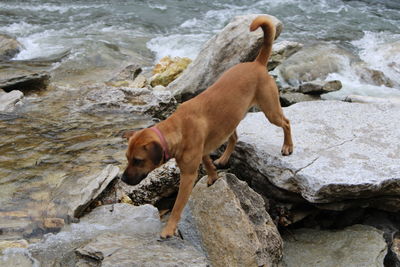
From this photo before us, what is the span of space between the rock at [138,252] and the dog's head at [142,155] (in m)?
0.58

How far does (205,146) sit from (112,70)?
696 cm

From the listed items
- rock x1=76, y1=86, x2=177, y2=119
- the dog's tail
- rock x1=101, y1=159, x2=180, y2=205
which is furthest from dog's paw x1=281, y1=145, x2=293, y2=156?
rock x1=76, y1=86, x2=177, y2=119

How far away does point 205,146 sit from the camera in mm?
4902

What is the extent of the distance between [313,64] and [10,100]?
7645 mm

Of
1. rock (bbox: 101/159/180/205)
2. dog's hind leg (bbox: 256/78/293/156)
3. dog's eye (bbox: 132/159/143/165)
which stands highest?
dog's eye (bbox: 132/159/143/165)

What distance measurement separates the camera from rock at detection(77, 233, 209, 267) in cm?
391

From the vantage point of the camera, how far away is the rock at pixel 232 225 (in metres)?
4.46

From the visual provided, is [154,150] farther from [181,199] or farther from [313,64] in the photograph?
[313,64]

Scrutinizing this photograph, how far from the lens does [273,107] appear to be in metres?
5.41

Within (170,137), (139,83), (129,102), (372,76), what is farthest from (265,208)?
(372,76)

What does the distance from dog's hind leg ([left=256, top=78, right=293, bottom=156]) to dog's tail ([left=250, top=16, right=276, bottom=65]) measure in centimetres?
30

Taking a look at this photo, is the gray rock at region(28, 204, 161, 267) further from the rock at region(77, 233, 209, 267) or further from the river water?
the river water

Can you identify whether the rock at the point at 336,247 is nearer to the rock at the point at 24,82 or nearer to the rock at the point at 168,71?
the rock at the point at 168,71

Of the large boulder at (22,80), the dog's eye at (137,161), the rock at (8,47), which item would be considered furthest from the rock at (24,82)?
the dog's eye at (137,161)
